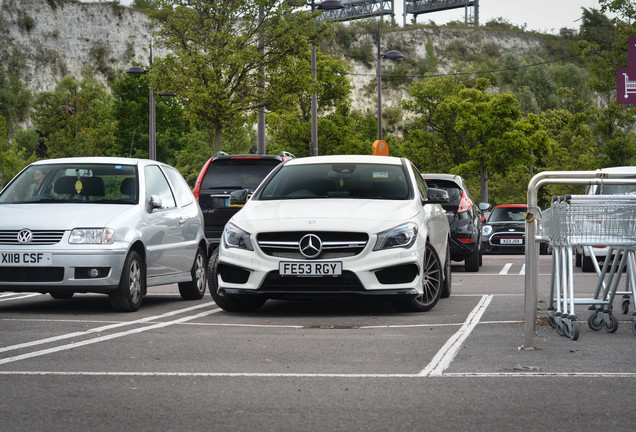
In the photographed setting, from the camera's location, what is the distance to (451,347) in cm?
807

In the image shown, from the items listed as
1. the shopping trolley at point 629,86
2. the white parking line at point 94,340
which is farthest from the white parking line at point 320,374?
the shopping trolley at point 629,86

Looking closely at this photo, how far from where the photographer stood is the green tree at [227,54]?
30.1 metres

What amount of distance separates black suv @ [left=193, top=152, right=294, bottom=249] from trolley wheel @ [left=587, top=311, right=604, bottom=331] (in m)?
8.90

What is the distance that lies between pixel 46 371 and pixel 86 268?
385cm

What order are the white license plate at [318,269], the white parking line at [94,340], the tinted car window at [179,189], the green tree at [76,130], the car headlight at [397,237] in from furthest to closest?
the green tree at [76,130], the tinted car window at [179,189], the car headlight at [397,237], the white license plate at [318,269], the white parking line at [94,340]

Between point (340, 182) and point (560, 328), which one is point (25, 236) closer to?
point (340, 182)

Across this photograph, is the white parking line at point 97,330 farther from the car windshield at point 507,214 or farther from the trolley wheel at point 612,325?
the car windshield at point 507,214

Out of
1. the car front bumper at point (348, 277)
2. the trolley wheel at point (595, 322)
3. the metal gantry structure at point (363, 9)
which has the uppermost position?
the metal gantry structure at point (363, 9)

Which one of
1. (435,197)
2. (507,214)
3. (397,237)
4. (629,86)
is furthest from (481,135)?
(397,237)

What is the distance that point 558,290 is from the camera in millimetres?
8750

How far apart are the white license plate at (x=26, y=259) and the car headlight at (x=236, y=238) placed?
1.76 m

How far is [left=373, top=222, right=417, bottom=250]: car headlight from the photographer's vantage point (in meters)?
10.2

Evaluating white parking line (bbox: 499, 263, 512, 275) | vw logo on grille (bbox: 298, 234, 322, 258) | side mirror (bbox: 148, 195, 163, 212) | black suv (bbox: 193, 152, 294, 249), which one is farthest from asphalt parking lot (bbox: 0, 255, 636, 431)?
white parking line (bbox: 499, 263, 512, 275)

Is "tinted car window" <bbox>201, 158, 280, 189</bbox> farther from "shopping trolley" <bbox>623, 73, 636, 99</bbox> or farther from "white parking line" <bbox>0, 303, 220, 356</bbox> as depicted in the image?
"shopping trolley" <bbox>623, 73, 636, 99</bbox>
